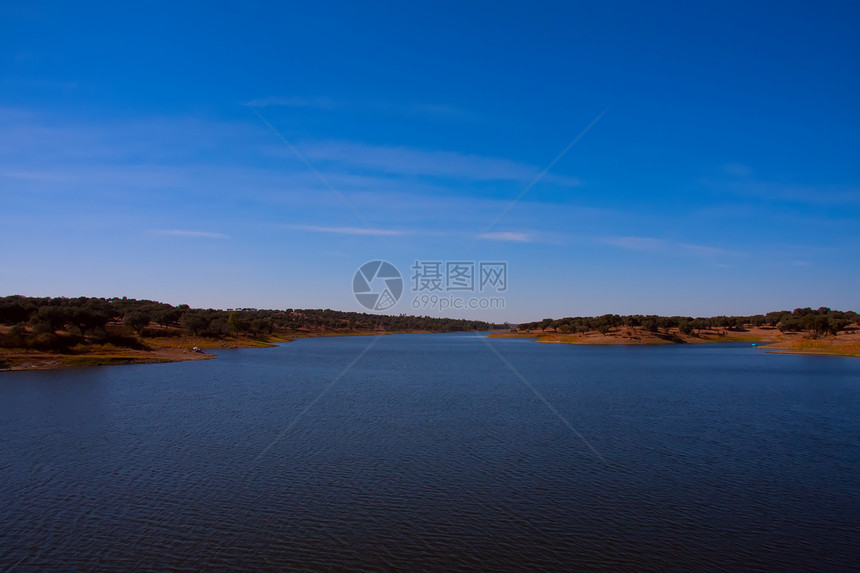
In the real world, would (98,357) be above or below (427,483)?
above

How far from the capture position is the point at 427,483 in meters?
22.6

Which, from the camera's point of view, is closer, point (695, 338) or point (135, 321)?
point (135, 321)

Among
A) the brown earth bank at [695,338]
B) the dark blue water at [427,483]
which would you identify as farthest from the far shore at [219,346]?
the dark blue water at [427,483]

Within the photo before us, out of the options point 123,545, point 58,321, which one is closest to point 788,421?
point 123,545

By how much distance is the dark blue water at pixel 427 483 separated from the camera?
1600 centimetres

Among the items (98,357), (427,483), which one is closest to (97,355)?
(98,357)

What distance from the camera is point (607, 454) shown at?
1092 inches

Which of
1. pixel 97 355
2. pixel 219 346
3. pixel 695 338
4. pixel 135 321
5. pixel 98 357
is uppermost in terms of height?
pixel 135 321

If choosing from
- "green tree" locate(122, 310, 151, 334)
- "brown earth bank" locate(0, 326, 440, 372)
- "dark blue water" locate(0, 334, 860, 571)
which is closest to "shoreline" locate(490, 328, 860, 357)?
"dark blue water" locate(0, 334, 860, 571)

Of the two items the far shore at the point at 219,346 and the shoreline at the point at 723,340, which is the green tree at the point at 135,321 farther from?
the shoreline at the point at 723,340

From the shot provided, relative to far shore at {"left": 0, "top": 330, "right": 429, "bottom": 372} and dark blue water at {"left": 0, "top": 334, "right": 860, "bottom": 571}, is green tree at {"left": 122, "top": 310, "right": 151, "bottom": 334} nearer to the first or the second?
far shore at {"left": 0, "top": 330, "right": 429, "bottom": 372}

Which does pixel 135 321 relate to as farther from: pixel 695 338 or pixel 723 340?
pixel 723 340

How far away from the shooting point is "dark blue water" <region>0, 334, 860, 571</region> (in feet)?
52.5

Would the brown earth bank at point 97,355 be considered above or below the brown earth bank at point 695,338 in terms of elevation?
below
